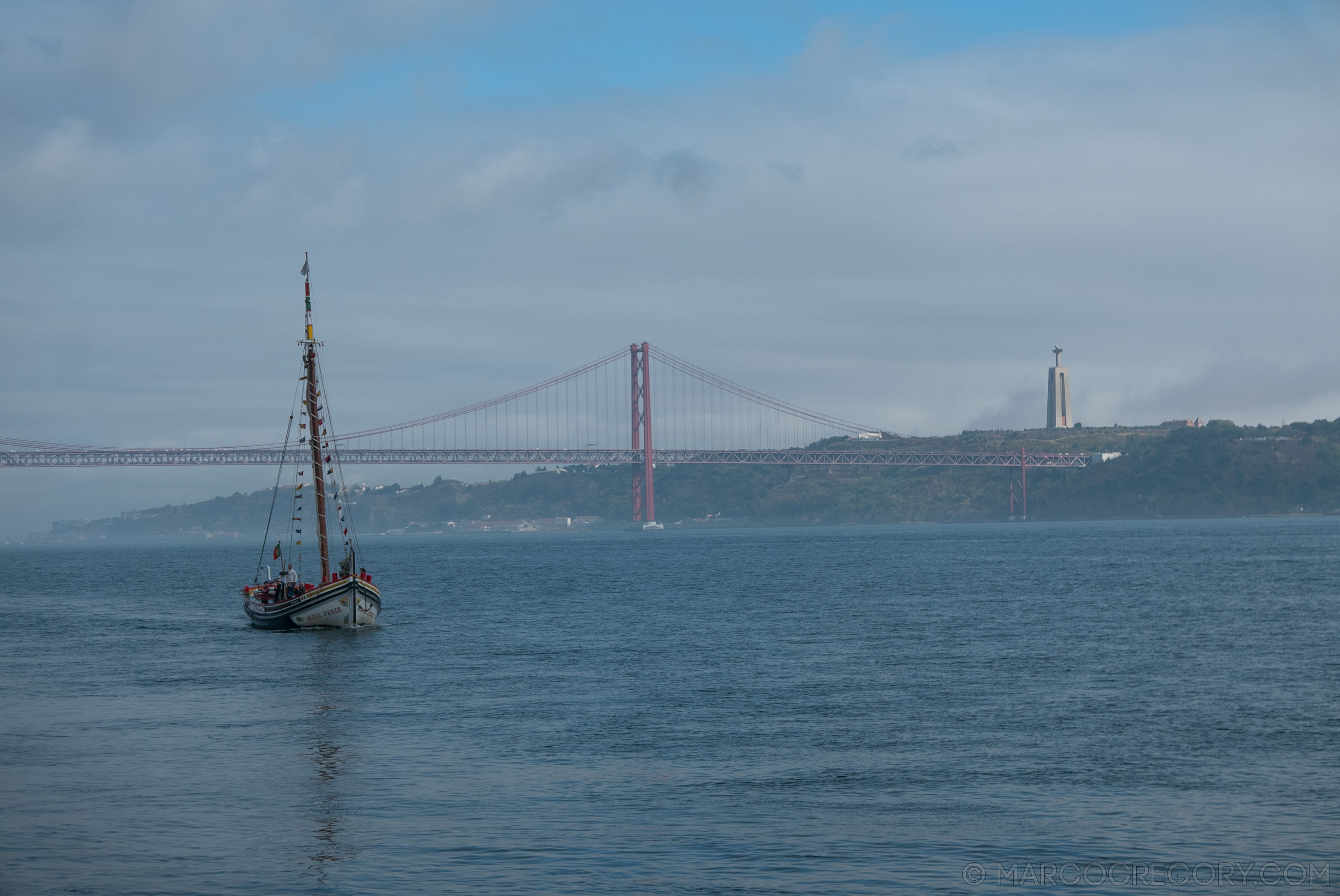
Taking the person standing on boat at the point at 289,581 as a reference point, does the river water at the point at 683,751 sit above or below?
below

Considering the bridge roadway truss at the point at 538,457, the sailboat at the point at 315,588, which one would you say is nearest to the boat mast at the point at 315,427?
the sailboat at the point at 315,588

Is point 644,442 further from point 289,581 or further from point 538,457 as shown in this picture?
point 289,581

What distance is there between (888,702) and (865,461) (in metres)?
118

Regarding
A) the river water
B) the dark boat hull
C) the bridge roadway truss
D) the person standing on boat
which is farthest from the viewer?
the bridge roadway truss


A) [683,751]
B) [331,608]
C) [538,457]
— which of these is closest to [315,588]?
[331,608]

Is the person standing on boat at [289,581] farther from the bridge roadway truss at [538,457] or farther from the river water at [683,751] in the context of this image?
the bridge roadway truss at [538,457]

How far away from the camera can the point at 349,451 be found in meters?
131

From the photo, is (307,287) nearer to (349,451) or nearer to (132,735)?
(132,735)

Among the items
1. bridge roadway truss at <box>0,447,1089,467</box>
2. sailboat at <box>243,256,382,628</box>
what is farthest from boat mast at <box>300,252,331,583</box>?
bridge roadway truss at <box>0,447,1089,467</box>

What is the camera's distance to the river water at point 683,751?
14453 mm

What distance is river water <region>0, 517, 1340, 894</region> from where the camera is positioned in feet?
47.4

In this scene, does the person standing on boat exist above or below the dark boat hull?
above

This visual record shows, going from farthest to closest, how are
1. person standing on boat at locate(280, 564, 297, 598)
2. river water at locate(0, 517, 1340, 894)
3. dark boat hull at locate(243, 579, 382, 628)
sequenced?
person standing on boat at locate(280, 564, 297, 598) → dark boat hull at locate(243, 579, 382, 628) → river water at locate(0, 517, 1340, 894)

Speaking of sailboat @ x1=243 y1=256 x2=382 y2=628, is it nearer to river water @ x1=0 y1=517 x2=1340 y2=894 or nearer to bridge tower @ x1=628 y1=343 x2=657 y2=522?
river water @ x1=0 y1=517 x2=1340 y2=894
